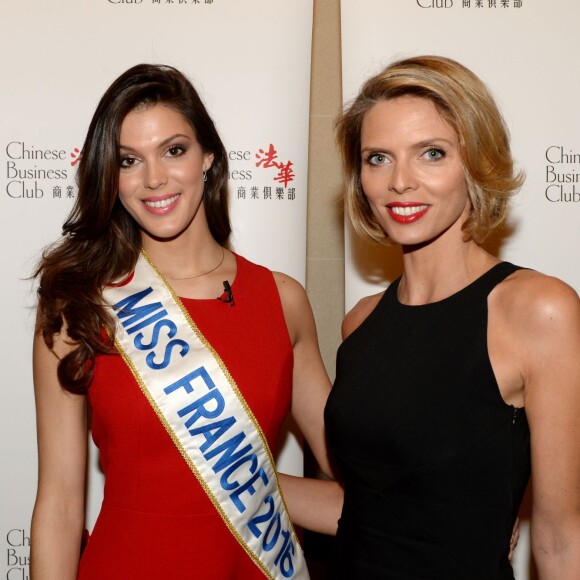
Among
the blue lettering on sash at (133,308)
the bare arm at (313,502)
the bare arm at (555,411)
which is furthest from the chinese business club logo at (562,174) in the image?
the blue lettering on sash at (133,308)

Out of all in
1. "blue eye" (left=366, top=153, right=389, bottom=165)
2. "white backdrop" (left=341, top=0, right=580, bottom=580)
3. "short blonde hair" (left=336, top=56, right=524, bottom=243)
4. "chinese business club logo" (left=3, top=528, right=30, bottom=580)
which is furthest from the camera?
"chinese business club logo" (left=3, top=528, right=30, bottom=580)

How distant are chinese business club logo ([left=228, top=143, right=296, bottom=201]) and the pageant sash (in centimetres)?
41

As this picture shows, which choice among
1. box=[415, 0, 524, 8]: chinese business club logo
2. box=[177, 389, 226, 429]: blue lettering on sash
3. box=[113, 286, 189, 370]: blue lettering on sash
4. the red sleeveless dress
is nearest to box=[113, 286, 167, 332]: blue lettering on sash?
box=[113, 286, 189, 370]: blue lettering on sash

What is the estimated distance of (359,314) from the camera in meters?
1.83

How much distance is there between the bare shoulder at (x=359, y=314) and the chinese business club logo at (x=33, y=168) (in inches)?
32.4

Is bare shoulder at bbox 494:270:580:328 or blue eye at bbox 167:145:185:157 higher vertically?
blue eye at bbox 167:145:185:157

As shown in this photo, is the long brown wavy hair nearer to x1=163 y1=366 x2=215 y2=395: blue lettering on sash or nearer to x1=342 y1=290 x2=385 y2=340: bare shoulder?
x1=163 y1=366 x2=215 y2=395: blue lettering on sash

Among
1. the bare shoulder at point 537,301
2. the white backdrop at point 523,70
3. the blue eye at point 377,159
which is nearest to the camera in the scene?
the bare shoulder at point 537,301

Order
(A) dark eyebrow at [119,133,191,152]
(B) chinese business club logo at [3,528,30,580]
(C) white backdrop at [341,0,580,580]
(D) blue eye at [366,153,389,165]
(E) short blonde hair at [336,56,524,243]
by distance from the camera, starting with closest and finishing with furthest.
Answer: (E) short blonde hair at [336,56,524,243], (D) blue eye at [366,153,389,165], (A) dark eyebrow at [119,133,191,152], (C) white backdrop at [341,0,580,580], (B) chinese business club logo at [3,528,30,580]

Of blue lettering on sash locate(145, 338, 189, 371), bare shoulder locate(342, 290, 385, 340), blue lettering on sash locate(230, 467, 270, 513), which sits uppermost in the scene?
bare shoulder locate(342, 290, 385, 340)

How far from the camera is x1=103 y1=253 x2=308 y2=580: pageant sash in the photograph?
5.63ft

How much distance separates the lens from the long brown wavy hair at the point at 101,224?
5.54 feet

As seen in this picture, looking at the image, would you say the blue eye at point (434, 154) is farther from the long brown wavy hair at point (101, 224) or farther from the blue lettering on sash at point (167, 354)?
the blue lettering on sash at point (167, 354)

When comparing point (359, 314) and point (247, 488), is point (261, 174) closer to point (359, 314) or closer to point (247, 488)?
point (359, 314)
